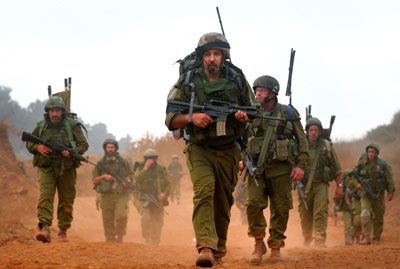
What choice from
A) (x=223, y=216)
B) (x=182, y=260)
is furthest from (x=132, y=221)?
(x=223, y=216)

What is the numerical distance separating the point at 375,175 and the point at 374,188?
0.30 m

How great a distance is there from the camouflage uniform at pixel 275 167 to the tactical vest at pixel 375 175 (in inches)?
223

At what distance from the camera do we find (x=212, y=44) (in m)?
5.32

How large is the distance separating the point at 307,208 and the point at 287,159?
337cm

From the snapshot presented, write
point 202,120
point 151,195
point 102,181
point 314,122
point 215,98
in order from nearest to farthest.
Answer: point 202,120
point 215,98
point 314,122
point 102,181
point 151,195

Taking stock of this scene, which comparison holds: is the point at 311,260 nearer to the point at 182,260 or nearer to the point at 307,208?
the point at 182,260

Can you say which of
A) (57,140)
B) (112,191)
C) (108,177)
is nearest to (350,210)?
(112,191)

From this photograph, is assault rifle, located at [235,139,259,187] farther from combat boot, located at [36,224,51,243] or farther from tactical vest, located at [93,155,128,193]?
tactical vest, located at [93,155,128,193]

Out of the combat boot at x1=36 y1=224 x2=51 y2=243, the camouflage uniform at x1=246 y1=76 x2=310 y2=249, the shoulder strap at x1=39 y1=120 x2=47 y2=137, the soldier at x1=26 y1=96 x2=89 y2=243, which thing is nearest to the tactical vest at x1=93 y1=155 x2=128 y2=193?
the soldier at x1=26 y1=96 x2=89 y2=243

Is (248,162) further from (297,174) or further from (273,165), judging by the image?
(297,174)

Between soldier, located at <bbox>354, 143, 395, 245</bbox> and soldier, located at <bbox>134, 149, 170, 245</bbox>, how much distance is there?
453 centimetres

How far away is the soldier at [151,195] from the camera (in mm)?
12469

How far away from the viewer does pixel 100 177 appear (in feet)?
38.9

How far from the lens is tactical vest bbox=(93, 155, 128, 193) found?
11.9m
